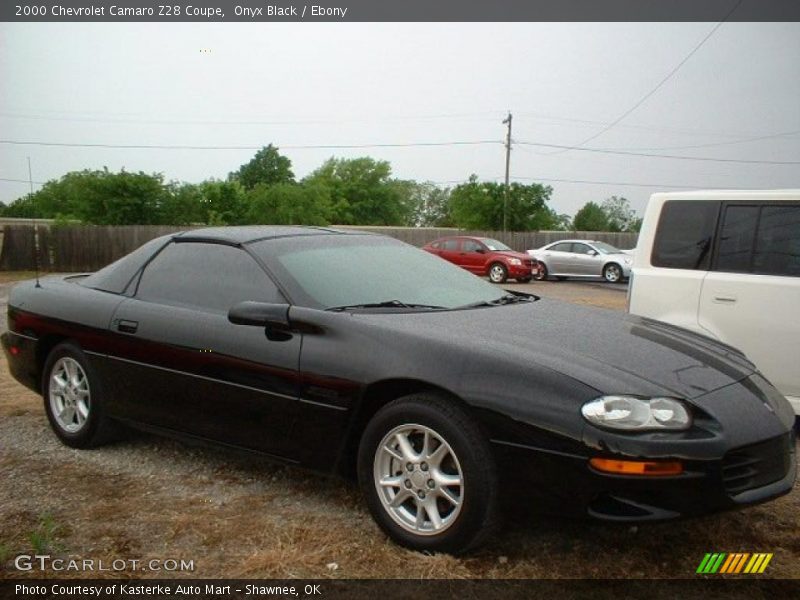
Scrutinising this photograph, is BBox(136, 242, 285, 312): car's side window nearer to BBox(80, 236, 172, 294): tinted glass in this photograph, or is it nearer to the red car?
BBox(80, 236, 172, 294): tinted glass

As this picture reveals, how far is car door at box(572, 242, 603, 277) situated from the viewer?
23.2m

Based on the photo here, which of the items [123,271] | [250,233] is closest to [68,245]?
[123,271]

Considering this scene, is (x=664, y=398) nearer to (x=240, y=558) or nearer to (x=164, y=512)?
(x=240, y=558)

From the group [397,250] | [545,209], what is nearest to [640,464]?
[397,250]

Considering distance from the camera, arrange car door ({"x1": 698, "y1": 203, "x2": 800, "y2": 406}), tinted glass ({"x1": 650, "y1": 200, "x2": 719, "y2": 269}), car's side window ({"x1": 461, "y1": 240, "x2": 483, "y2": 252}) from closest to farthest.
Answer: car door ({"x1": 698, "y1": 203, "x2": 800, "y2": 406}), tinted glass ({"x1": 650, "y1": 200, "x2": 719, "y2": 269}), car's side window ({"x1": 461, "y1": 240, "x2": 483, "y2": 252})

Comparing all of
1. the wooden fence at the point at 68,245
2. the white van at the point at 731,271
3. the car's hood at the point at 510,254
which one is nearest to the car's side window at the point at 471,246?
the car's hood at the point at 510,254

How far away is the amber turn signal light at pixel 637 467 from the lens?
102 inches

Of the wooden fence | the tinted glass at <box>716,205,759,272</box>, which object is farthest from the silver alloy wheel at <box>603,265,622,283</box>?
the tinted glass at <box>716,205,759,272</box>

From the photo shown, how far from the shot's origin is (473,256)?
75.3 ft

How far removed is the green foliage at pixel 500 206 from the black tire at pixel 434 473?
44.7 metres

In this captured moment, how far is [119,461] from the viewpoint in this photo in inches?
166

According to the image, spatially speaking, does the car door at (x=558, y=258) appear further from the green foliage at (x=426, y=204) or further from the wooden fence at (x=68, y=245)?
the green foliage at (x=426, y=204)

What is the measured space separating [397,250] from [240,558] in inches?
79.3

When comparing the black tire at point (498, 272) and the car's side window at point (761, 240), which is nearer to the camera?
the car's side window at point (761, 240)
